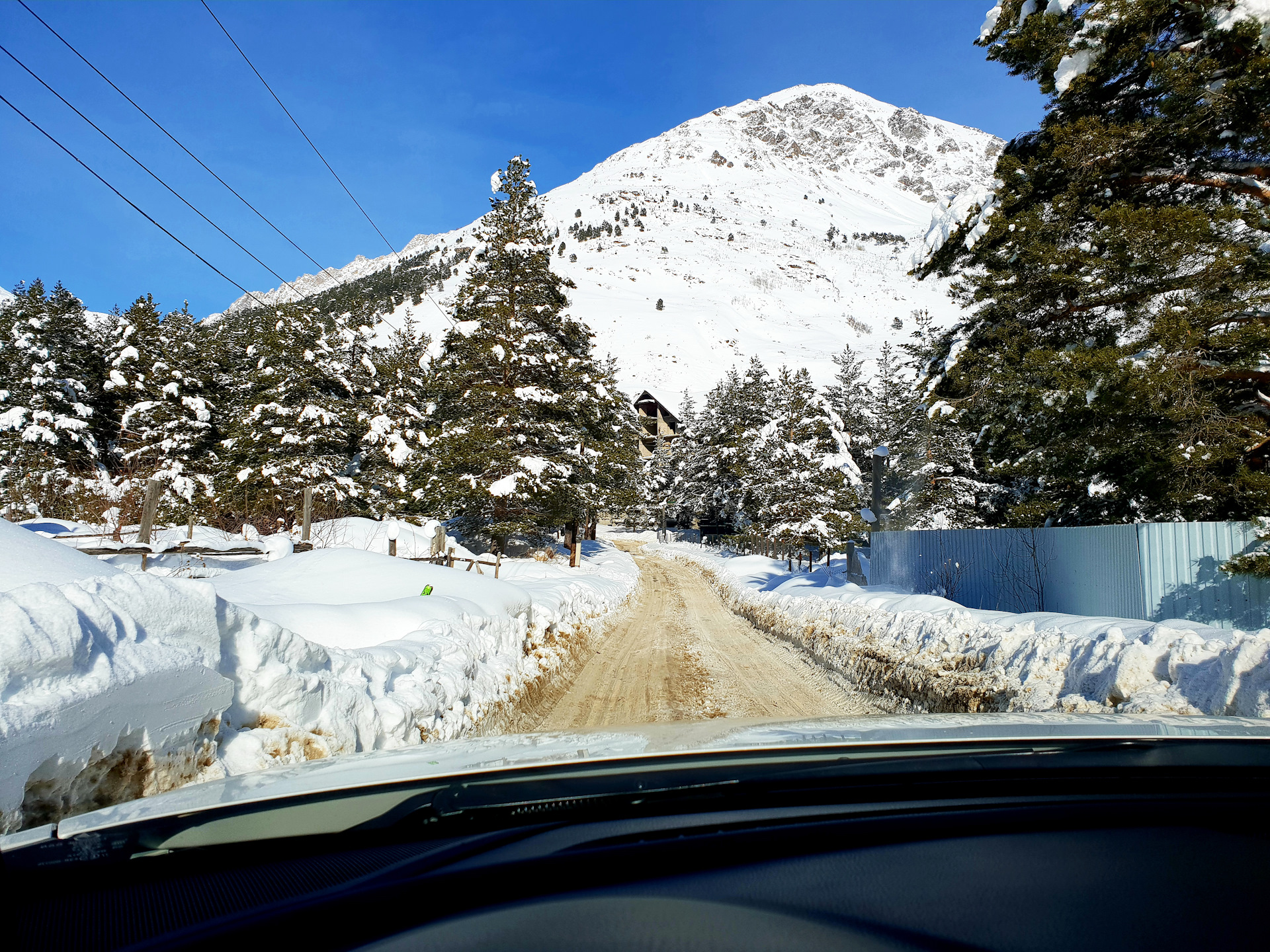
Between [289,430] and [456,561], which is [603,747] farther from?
[289,430]

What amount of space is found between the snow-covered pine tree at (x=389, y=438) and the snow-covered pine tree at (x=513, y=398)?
6149 millimetres

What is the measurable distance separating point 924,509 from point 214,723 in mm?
25345

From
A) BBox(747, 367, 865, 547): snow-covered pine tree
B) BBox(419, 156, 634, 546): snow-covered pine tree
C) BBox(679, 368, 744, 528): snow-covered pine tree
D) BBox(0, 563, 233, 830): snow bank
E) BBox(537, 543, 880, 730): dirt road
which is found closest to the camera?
BBox(0, 563, 233, 830): snow bank

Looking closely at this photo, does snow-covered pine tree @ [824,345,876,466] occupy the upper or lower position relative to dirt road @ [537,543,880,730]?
upper

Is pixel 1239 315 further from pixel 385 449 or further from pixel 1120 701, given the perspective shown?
pixel 385 449

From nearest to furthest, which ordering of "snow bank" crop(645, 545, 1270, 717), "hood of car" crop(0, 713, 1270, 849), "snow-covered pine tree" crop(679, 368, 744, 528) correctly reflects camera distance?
"hood of car" crop(0, 713, 1270, 849) → "snow bank" crop(645, 545, 1270, 717) → "snow-covered pine tree" crop(679, 368, 744, 528)

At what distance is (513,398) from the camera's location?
946 inches

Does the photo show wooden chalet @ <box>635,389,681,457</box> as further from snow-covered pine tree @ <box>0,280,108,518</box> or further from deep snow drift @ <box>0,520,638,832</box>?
deep snow drift @ <box>0,520,638,832</box>

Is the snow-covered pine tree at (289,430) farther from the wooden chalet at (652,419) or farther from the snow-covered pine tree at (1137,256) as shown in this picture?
the wooden chalet at (652,419)

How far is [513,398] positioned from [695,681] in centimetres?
1550

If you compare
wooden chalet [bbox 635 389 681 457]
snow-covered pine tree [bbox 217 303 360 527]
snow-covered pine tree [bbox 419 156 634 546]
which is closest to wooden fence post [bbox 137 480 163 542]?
snow-covered pine tree [bbox 419 156 634 546]

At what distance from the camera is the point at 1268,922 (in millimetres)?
1324

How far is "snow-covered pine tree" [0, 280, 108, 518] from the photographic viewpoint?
1267 inches

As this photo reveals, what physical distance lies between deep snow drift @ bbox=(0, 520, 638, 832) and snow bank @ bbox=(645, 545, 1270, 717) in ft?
18.4
